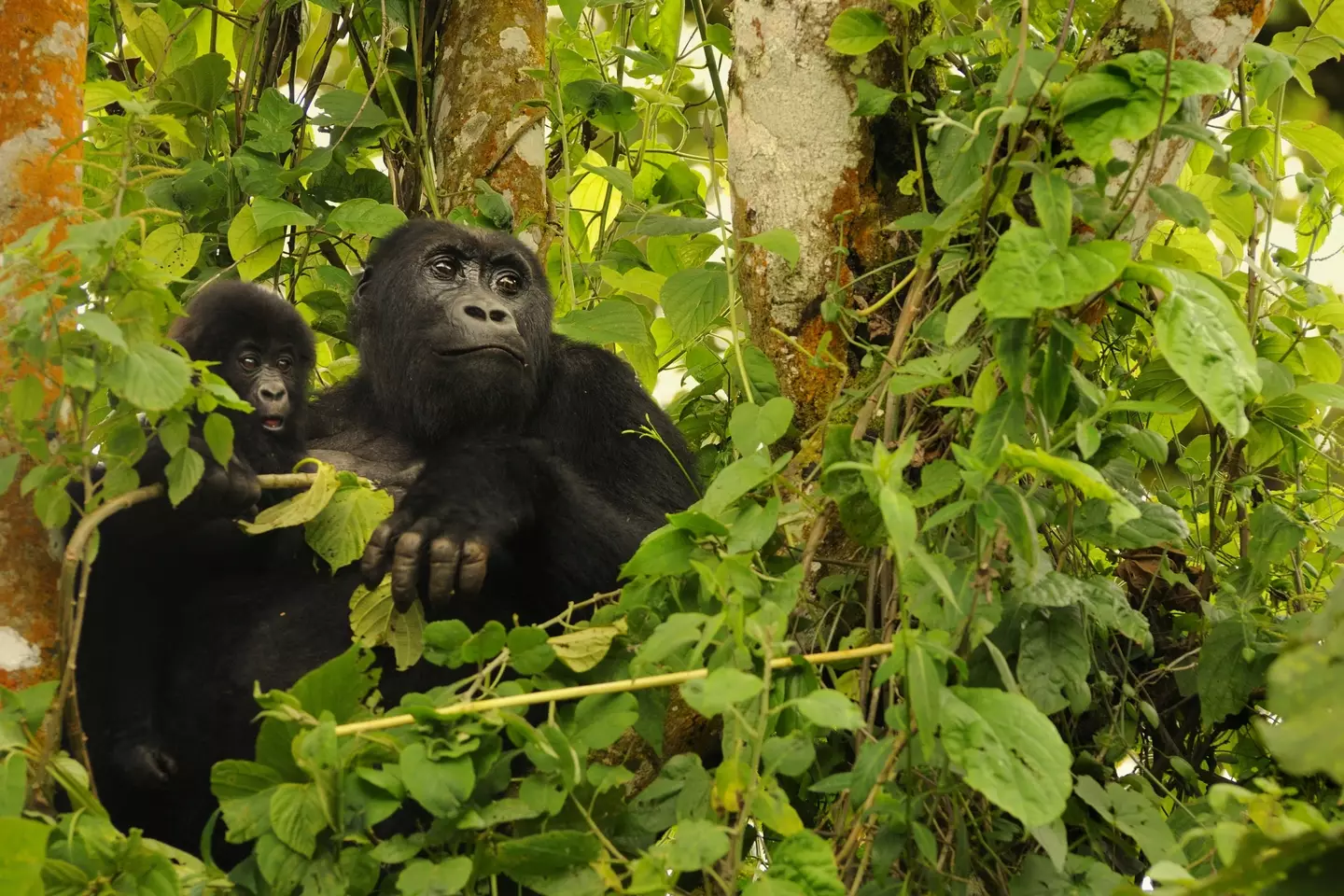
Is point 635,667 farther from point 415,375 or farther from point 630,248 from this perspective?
point 630,248

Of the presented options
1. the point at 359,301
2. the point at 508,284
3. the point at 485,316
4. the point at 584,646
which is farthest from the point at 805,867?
the point at 359,301

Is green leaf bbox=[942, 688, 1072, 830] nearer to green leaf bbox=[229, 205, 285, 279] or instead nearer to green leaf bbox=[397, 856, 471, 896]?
green leaf bbox=[397, 856, 471, 896]

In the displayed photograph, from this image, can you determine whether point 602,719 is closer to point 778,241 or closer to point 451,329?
point 778,241

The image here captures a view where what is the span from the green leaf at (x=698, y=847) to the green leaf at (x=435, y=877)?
0.32m

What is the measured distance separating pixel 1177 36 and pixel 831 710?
1470 millimetres

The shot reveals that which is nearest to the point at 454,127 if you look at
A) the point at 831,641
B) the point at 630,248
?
the point at 630,248

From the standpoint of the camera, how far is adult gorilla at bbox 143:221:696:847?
2.73 metres

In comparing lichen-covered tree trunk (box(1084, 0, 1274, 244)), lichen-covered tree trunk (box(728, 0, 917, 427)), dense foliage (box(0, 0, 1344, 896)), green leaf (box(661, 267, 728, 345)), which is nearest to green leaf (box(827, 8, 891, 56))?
dense foliage (box(0, 0, 1344, 896))

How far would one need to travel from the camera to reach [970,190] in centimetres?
210

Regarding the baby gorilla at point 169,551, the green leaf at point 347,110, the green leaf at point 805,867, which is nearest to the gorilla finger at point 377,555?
the baby gorilla at point 169,551

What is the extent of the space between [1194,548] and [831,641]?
3.17ft

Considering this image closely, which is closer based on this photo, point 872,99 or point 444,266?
point 872,99

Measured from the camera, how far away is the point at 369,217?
366 centimetres

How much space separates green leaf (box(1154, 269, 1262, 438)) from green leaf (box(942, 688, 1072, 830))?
18.1 inches
